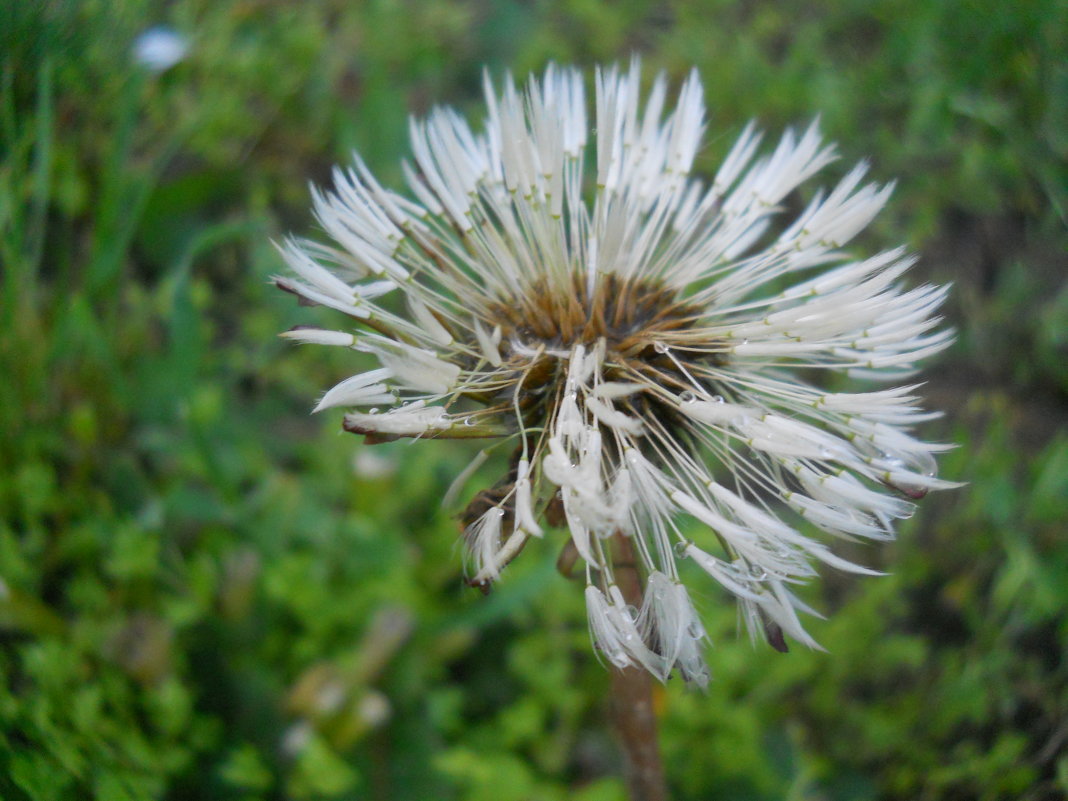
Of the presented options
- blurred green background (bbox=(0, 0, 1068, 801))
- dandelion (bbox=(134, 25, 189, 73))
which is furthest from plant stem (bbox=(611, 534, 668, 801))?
dandelion (bbox=(134, 25, 189, 73))

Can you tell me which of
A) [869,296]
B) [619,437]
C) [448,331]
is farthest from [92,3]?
[869,296]

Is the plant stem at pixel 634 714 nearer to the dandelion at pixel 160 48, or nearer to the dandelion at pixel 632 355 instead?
the dandelion at pixel 632 355

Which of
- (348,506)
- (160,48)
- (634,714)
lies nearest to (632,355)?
(634,714)

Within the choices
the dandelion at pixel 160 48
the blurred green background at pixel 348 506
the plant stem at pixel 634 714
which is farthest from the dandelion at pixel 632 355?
the dandelion at pixel 160 48

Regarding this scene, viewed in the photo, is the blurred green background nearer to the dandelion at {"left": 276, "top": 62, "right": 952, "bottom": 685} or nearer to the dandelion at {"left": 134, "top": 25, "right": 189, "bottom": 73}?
the dandelion at {"left": 134, "top": 25, "right": 189, "bottom": 73}

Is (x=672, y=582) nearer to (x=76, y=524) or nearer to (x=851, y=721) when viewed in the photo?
(x=851, y=721)

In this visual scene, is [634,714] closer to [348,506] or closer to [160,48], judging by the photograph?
[348,506]
